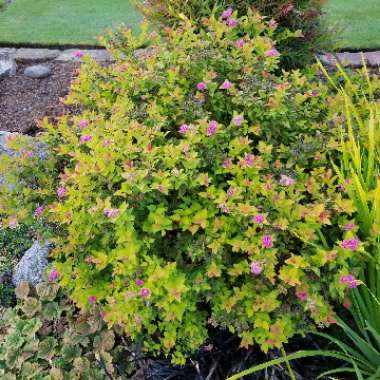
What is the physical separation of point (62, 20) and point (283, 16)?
10.6 ft

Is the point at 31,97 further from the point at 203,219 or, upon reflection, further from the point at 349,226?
the point at 349,226

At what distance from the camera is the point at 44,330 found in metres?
2.44

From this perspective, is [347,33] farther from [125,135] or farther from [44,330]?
[44,330]

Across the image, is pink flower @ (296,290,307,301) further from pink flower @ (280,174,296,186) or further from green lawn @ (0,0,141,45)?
green lawn @ (0,0,141,45)

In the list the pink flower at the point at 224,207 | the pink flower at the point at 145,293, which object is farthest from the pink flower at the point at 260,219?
Result: the pink flower at the point at 145,293

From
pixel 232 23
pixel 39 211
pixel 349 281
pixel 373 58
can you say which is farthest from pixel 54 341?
pixel 373 58

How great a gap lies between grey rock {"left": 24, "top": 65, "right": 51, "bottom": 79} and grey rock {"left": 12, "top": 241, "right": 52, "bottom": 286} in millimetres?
2375

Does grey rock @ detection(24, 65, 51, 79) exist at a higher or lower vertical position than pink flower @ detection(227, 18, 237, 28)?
lower

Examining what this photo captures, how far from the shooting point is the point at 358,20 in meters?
5.24

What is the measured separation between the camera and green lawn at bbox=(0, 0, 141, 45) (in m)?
5.18

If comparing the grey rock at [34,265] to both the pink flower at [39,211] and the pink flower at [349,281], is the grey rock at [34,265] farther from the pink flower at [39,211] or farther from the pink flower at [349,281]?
the pink flower at [349,281]

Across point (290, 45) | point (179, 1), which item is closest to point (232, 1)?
point (179, 1)

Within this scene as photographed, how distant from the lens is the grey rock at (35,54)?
4.82 m

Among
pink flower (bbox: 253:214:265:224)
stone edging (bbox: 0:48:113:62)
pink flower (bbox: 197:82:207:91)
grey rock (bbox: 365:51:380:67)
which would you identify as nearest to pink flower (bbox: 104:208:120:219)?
pink flower (bbox: 253:214:265:224)
